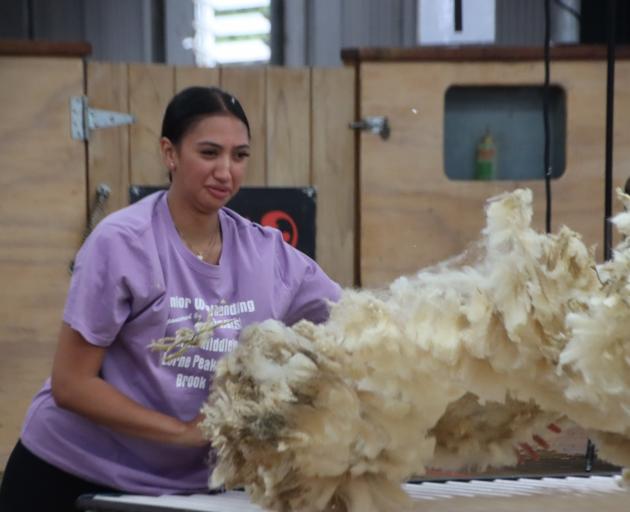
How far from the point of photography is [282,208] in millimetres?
3592

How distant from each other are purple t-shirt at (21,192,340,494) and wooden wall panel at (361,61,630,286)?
6.45 feet

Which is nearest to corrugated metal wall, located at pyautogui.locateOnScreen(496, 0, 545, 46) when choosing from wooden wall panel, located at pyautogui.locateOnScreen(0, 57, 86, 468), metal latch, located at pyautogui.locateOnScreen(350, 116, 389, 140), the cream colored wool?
metal latch, located at pyautogui.locateOnScreen(350, 116, 389, 140)

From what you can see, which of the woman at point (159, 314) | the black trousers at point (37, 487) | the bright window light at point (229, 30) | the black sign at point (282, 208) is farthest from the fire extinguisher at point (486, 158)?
the black trousers at point (37, 487)

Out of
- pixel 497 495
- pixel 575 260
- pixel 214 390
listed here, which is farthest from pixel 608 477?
pixel 214 390

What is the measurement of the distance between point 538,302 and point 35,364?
2.78 metres

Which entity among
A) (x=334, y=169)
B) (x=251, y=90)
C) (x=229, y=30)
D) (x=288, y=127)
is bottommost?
(x=334, y=169)

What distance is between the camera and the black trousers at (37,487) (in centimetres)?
166

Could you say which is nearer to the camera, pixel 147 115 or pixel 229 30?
pixel 147 115

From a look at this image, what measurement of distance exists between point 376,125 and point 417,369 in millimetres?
2599

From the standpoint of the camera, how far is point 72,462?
5.38ft

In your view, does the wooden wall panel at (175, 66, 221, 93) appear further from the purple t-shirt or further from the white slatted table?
the white slatted table

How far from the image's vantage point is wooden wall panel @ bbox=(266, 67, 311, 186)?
3557 millimetres

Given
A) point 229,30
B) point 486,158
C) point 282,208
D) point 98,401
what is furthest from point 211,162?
point 229,30

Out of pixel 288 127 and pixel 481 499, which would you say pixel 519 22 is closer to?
pixel 288 127
